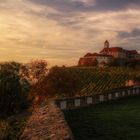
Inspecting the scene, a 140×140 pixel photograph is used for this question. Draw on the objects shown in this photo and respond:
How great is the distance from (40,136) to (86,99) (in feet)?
62.7

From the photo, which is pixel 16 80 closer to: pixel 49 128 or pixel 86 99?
pixel 86 99

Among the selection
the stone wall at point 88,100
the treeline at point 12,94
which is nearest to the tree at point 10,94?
the treeline at point 12,94

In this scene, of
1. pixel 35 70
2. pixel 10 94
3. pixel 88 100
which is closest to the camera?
pixel 88 100

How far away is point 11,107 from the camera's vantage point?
35375mm

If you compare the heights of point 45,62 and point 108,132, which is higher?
point 45,62

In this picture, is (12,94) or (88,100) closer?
(88,100)

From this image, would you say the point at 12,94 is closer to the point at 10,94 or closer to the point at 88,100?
the point at 10,94

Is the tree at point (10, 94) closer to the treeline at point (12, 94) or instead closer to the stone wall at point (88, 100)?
the treeline at point (12, 94)

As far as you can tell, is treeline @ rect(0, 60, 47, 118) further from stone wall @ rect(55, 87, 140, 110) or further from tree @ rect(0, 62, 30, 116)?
stone wall @ rect(55, 87, 140, 110)

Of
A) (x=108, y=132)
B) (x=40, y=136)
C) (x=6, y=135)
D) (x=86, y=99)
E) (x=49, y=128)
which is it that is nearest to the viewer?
(x=40, y=136)

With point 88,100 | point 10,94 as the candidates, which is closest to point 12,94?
point 10,94

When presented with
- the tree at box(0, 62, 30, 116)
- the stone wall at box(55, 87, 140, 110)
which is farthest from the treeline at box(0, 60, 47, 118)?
the stone wall at box(55, 87, 140, 110)

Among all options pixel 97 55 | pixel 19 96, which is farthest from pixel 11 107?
pixel 97 55

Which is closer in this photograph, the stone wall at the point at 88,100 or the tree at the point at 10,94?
the stone wall at the point at 88,100
